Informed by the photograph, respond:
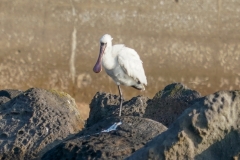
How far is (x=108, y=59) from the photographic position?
951 centimetres

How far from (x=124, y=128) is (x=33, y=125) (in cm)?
120

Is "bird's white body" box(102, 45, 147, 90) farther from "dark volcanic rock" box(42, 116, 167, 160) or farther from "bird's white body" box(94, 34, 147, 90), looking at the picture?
"dark volcanic rock" box(42, 116, 167, 160)

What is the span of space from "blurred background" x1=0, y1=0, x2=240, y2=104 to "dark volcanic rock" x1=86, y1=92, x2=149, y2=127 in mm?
4849

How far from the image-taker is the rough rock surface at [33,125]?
241 inches

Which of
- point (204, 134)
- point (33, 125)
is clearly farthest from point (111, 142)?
point (33, 125)

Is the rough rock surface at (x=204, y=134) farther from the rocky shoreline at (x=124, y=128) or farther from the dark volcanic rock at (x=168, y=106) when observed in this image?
the dark volcanic rock at (x=168, y=106)

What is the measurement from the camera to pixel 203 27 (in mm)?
13375

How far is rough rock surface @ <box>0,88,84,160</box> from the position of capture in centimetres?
611

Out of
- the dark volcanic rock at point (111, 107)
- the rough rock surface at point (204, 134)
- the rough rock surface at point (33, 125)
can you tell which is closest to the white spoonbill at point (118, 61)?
the dark volcanic rock at point (111, 107)

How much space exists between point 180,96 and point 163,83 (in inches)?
222

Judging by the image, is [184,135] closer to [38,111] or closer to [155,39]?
[38,111]

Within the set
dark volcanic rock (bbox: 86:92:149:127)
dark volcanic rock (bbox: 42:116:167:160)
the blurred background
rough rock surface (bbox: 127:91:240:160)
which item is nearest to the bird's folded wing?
dark volcanic rock (bbox: 86:92:149:127)

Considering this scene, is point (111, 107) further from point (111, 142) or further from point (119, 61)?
point (111, 142)

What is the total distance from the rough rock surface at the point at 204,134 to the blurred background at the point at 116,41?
8617mm
